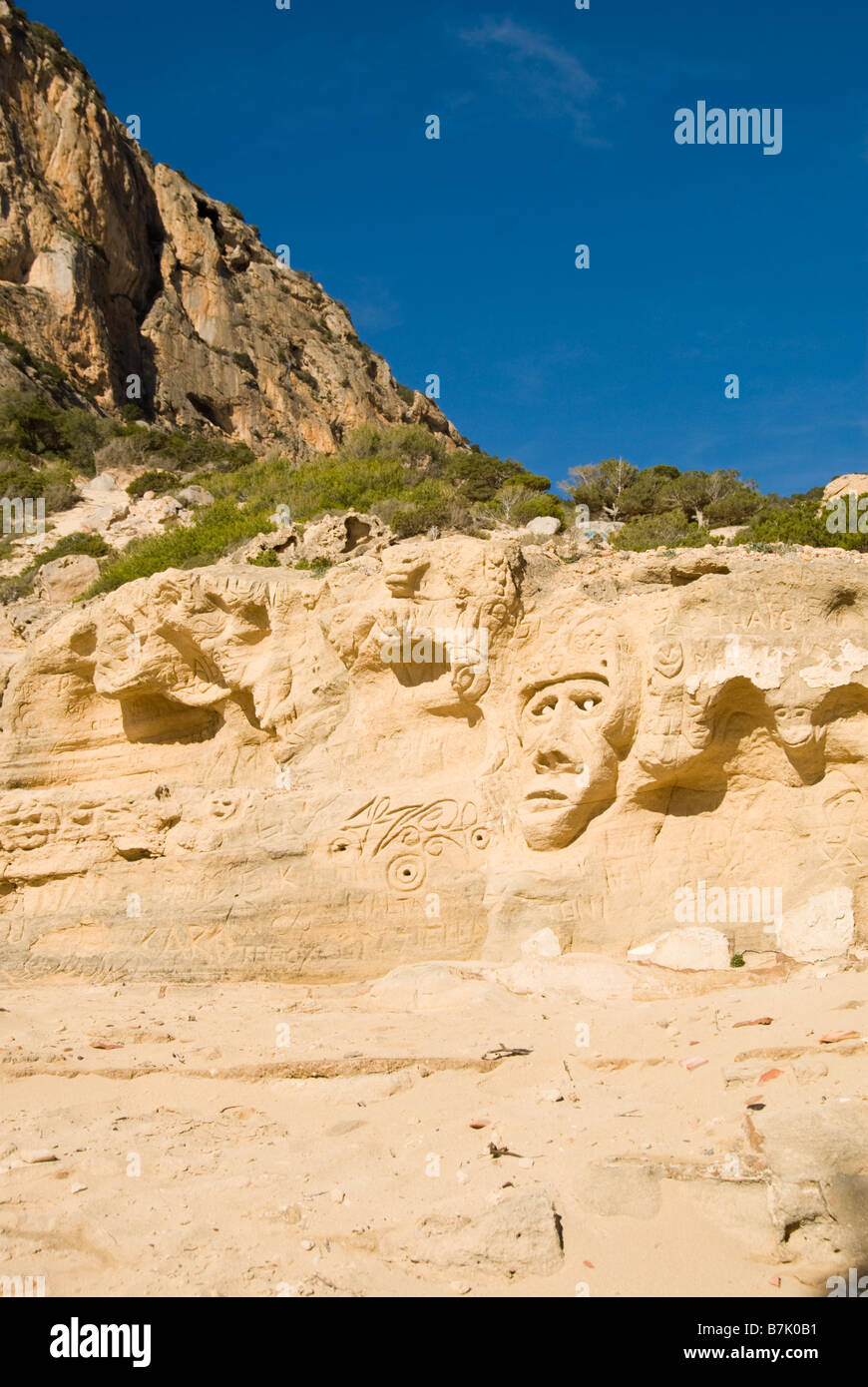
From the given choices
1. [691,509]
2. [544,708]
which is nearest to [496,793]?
[544,708]

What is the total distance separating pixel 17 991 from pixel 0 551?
14.5m

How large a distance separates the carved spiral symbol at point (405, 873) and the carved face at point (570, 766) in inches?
32.1

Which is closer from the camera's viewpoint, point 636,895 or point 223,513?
point 636,895

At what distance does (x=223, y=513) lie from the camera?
18.7 metres

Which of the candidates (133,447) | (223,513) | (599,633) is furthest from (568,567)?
(133,447)

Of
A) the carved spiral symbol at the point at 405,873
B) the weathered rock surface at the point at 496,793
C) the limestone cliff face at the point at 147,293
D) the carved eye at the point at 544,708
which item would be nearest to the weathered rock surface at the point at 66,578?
the weathered rock surface at the point at 496,793

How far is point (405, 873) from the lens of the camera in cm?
729

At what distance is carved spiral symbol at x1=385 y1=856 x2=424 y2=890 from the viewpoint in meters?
7.25

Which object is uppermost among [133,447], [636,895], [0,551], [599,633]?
[133,447]

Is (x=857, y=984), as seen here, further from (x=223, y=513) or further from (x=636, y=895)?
(x=223, y=513)

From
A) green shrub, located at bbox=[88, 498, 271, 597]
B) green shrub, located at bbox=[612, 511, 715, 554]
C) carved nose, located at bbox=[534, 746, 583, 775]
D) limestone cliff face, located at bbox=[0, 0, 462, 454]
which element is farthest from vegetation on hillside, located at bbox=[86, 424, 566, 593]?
limestone cliff face, located at bbox=[0, 0, 462, 454]

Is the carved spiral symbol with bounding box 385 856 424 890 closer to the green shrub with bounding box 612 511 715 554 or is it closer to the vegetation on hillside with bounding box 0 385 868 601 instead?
the vegetation on hillside with bounding box 0 385 868 601

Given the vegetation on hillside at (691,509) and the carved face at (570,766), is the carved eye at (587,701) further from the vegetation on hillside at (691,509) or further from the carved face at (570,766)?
the vegetation on hillside at (691,509)

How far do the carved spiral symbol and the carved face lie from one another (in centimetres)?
82
